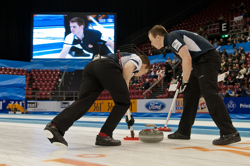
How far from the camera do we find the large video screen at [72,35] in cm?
2292

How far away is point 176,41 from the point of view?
3422 mm

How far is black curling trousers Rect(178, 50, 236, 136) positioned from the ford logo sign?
30.9 feet

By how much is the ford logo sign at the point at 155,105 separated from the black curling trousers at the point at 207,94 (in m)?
9.41

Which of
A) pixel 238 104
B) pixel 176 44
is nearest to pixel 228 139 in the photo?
pixel 176 44

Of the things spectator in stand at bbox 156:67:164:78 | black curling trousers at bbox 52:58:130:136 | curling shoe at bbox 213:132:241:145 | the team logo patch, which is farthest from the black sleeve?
spectator in stand at bbox 156:67:164:78

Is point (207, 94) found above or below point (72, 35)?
below

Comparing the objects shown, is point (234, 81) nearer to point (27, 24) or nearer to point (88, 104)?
point (88, 104)

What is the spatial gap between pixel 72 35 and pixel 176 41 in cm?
2047

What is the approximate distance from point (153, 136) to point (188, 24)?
66.8 ft

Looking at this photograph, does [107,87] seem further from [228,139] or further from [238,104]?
[238,104]

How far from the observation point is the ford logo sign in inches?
524

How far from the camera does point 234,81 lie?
42.2 ft

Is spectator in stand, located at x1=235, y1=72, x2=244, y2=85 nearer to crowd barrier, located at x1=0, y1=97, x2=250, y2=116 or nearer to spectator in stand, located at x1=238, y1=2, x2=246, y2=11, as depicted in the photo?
crowd barrier, located at x1=0, y1=97, x2=250, y2=116

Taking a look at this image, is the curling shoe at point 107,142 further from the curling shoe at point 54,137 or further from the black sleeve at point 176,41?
the black sleeve at point 176,41
